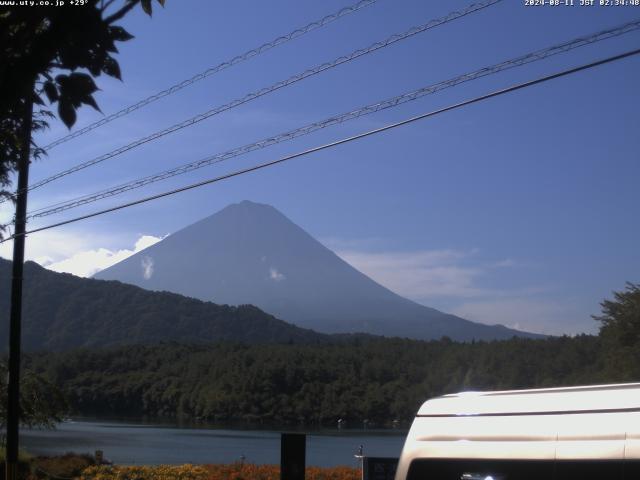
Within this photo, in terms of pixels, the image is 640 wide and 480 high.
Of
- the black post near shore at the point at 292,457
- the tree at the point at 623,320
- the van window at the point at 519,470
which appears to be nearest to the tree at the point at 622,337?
the tree at the point at 623,320

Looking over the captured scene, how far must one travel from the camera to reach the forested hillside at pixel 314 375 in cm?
1986

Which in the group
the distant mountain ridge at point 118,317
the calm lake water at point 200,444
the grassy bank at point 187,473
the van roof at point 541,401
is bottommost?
the calm lake water at point 200,444

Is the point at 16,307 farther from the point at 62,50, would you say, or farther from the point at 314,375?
the point at 314,375

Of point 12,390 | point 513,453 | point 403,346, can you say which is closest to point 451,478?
point 513,453

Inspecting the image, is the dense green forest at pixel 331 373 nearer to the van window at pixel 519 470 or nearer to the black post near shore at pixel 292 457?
the black post near shore at pixel 292 457

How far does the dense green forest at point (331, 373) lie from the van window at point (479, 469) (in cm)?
625

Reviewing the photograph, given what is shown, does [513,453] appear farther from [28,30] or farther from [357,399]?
[357,399]

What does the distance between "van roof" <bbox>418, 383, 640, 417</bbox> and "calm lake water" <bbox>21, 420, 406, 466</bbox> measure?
1376 cm

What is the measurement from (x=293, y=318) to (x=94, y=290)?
1644 inches

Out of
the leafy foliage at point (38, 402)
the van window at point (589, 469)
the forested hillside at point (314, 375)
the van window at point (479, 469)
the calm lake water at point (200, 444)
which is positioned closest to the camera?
the van window at point (589, 469)

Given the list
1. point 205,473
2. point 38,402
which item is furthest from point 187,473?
point 38,402

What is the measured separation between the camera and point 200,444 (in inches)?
1165

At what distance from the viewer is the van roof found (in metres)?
3.20

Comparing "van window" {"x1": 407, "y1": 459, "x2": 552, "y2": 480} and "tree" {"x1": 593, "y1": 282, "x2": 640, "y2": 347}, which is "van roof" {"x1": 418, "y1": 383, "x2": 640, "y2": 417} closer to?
"van window" {"x1": 407, "y1": 459, "x2": 552, "y2": 480}
